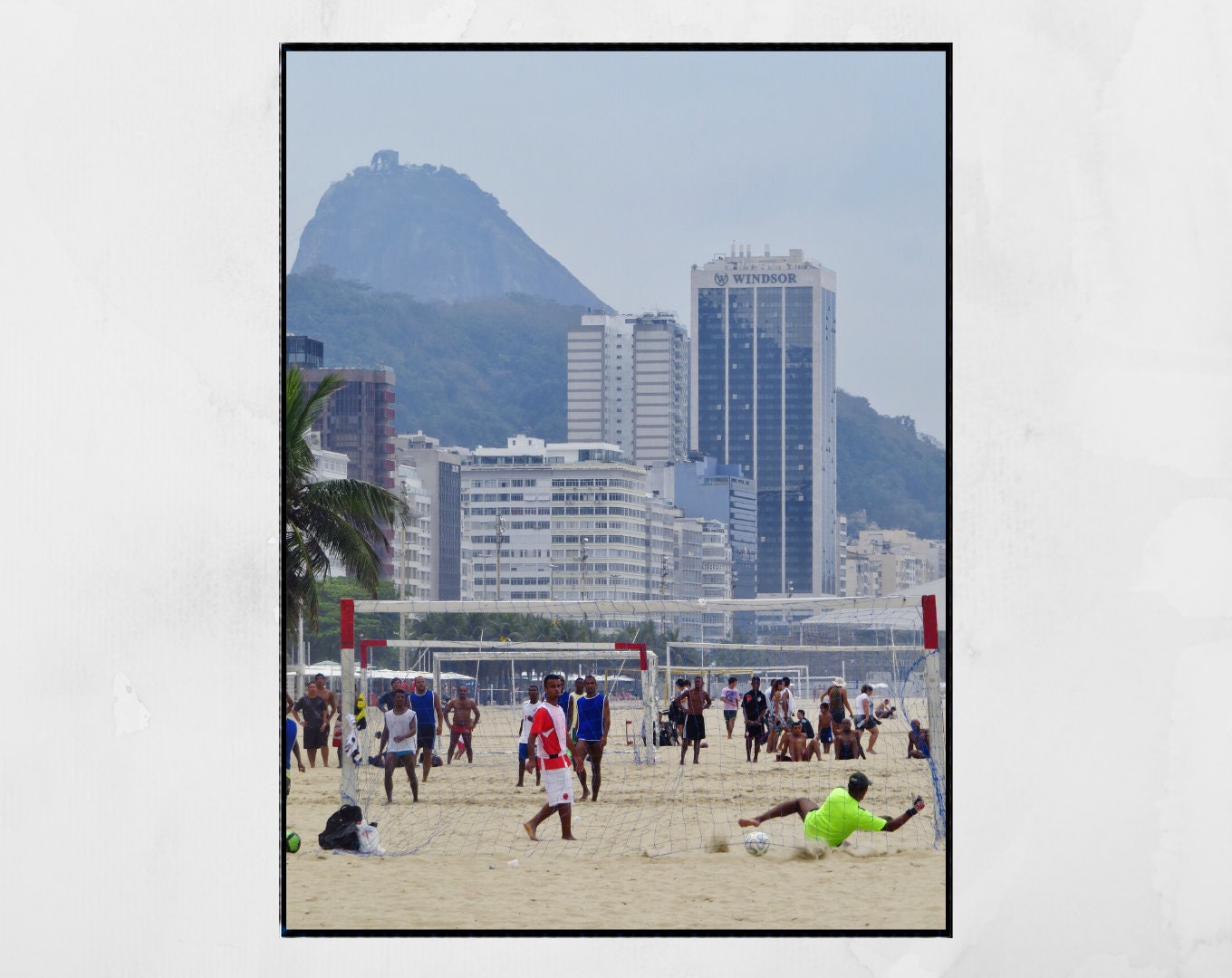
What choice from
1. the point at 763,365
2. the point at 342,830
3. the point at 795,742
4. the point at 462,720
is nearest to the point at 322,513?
the point at 462,720

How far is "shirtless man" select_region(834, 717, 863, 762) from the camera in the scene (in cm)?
1391

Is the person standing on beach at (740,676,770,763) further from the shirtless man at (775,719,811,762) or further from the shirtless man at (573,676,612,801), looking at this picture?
the shirtless man at (573,676,612,801)

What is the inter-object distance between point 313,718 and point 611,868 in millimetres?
4802

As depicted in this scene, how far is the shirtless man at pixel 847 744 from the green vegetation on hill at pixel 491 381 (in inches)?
2254

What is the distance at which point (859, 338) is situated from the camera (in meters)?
94.1

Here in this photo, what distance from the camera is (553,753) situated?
683cm

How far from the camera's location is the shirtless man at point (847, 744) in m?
13.9

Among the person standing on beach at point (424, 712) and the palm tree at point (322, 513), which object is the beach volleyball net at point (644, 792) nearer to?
the person standing on beach at point (424, 712)

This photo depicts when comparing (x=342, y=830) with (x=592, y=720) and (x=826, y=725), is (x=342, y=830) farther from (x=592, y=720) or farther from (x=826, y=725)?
(x=826, y=725)

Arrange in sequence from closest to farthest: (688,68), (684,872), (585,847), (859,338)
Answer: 1. (684,872)
2. (585,847)
3. (859,338)
4. (688,68)

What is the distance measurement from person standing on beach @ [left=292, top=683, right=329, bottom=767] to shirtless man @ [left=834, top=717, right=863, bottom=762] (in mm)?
4964
